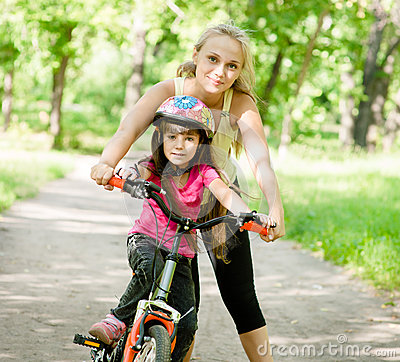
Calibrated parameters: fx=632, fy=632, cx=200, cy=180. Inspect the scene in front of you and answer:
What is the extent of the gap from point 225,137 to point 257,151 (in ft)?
0.69

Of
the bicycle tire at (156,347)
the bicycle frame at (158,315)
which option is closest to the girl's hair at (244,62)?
the bicycle frame at (158,315)

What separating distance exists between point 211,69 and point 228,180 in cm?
56

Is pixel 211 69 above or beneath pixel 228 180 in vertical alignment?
above

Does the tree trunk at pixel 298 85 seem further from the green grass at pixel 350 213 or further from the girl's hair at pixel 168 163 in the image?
the girl's hair at pixel 168 163

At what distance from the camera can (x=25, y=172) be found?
12.8 m

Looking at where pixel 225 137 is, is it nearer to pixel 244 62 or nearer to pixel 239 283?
pixel 244 62

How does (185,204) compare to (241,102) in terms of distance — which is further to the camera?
(241,102)

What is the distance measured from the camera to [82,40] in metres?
21.5

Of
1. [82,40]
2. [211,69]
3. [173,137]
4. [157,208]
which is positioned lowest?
[157,208]

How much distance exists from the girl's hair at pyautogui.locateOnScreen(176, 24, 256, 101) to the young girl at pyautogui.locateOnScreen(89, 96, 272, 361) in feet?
1.23

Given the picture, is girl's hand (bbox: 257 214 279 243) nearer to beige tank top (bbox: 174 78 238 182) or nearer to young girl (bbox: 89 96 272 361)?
young girl (bbox: 89 96 272 361)

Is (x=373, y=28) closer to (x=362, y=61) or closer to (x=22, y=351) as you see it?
(x=362, y=61)

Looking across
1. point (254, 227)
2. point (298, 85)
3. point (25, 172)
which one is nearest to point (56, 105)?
point (298, 85)

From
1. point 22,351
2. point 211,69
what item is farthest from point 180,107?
point 22,351
